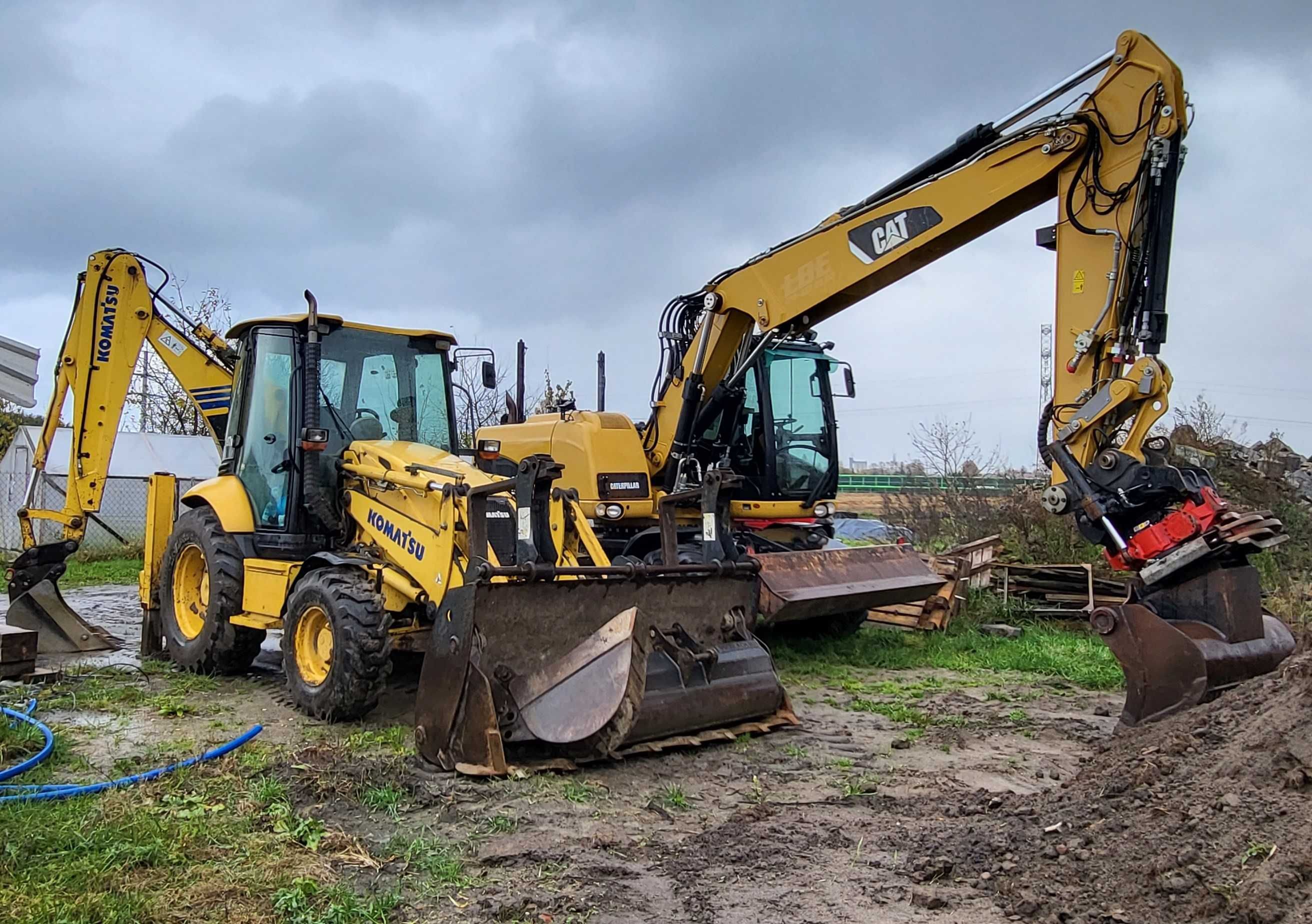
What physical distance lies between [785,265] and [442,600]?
14.2 ft

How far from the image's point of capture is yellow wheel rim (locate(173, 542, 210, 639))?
26.5 ft

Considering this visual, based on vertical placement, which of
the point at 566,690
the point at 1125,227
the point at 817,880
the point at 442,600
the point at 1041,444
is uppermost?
the point at 1125,227

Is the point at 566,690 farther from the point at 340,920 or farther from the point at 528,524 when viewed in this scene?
the point at 340,920

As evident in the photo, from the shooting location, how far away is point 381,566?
6477mm

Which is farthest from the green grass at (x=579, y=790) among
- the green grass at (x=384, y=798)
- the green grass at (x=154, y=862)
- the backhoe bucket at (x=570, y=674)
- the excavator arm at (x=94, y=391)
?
the excavator arm at (x=94, y=391)

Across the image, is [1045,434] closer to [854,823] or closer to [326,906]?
[854,823]

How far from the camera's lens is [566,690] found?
201 inches

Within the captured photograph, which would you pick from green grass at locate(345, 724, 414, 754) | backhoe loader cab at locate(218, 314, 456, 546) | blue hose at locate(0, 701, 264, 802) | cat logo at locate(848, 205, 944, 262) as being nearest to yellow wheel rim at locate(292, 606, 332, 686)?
green grass at locate(345, 724, 414, 754)

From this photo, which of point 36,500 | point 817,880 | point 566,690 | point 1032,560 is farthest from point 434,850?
point 1032,560

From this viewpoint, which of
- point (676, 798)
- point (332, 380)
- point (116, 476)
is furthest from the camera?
point (116, 476)

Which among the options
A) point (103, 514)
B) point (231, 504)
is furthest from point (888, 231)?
point (103, 514)

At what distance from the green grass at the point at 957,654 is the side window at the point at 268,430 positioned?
165 inches

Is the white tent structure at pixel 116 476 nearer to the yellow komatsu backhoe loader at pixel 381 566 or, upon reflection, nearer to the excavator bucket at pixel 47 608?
the excavator bucket at pixel 47 608

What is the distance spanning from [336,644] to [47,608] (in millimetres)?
3943
